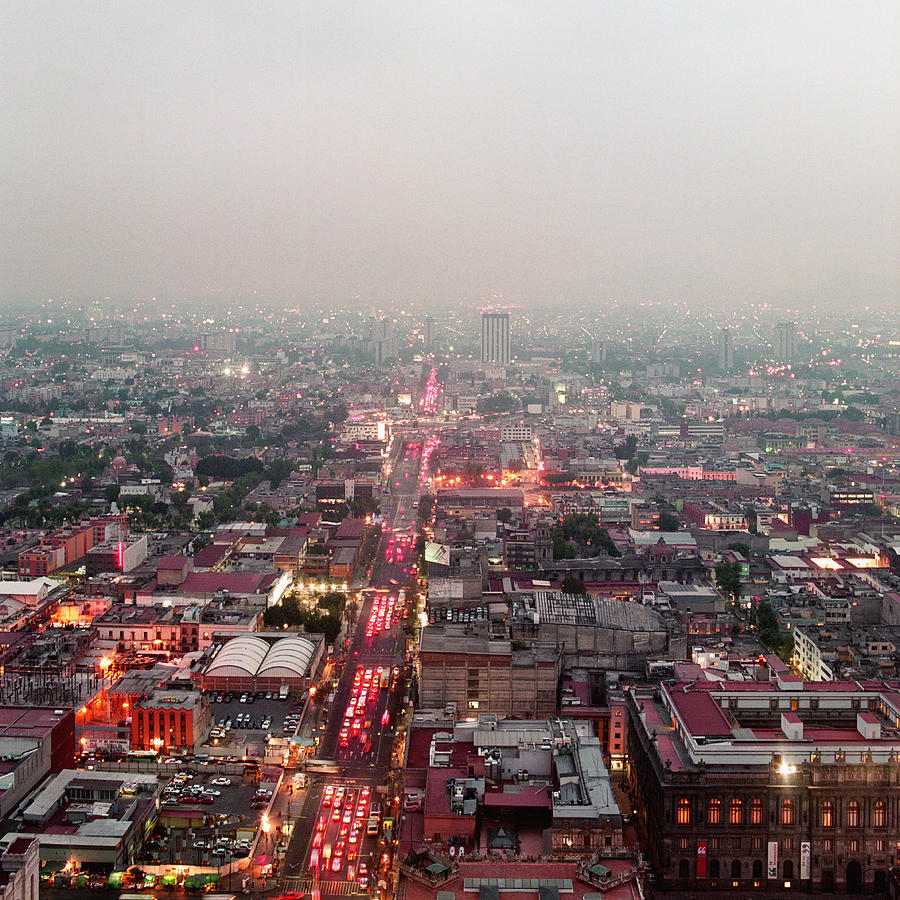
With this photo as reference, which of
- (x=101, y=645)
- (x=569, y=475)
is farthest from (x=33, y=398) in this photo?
(x=101, y=645)

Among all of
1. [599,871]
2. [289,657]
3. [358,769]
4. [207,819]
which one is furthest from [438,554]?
[599,871]

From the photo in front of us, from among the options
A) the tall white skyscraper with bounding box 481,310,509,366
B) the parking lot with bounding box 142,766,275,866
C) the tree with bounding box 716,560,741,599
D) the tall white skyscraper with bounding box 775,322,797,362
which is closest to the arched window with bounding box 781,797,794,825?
the parking lot with bounding box 142,766,275,866

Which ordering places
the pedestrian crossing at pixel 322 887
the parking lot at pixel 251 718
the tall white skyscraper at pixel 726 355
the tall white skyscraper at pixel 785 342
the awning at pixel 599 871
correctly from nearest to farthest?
the awning at pixel 599 871, the pedestrian crossing at pixel 322 887, the parking lot at pixel 251 718, the tall white skyscraper at pixel 726 355, the tall white skyscraper at pixel 785 342

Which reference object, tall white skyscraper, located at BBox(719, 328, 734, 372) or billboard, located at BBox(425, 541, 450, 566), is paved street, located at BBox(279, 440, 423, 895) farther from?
tall white skyscraper, located at BBox(719, 328, 734, 372)

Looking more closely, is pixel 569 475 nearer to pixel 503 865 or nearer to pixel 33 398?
pixel 503 865

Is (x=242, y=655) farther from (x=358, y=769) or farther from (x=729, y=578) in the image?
(x=729, y=578)

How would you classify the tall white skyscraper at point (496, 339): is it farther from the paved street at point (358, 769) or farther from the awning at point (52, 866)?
the awning at point (52, 866)

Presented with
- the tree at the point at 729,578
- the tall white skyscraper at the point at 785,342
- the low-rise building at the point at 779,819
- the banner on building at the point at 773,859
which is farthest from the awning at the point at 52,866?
the tall white skyscraper at the point at 785,342
